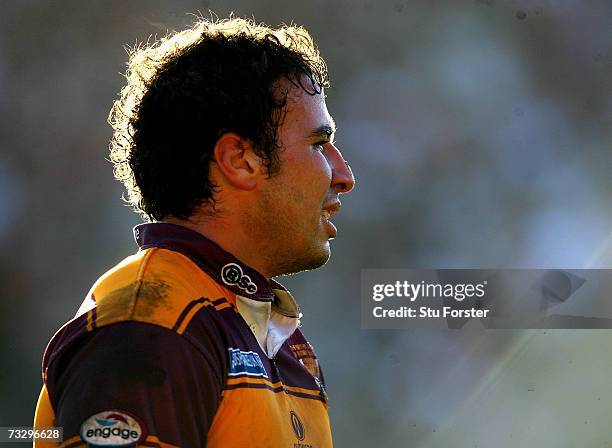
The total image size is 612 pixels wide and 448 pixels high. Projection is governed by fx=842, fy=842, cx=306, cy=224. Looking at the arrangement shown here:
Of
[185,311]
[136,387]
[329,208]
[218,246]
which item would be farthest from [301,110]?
[136,387]

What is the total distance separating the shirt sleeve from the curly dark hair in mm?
368

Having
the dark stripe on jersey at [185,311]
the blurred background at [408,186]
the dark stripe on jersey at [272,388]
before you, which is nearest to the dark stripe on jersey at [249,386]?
the dark stripe on jersey at [272,388]

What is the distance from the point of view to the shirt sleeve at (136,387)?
946 mm

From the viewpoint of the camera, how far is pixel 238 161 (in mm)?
1338

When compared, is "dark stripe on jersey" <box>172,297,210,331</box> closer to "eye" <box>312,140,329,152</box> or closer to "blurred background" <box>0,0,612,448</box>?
"eye" <box>312,140,329,152</box>

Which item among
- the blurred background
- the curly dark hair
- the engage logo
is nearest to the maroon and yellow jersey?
the engage logo

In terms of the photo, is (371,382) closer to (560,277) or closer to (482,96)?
(560,277)

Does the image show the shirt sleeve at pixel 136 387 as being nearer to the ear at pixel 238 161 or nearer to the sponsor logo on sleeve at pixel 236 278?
the sponsor logo on sleeve at pixel 236 278

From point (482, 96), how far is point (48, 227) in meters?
2.18

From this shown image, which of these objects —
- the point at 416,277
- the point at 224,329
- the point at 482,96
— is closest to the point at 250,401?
the point at 224,329

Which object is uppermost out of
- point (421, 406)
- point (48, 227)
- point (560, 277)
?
point (48, 227)

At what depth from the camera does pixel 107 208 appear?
4.10 m

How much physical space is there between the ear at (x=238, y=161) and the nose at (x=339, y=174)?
142 millimetres

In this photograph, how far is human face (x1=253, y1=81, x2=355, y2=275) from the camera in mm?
1355
